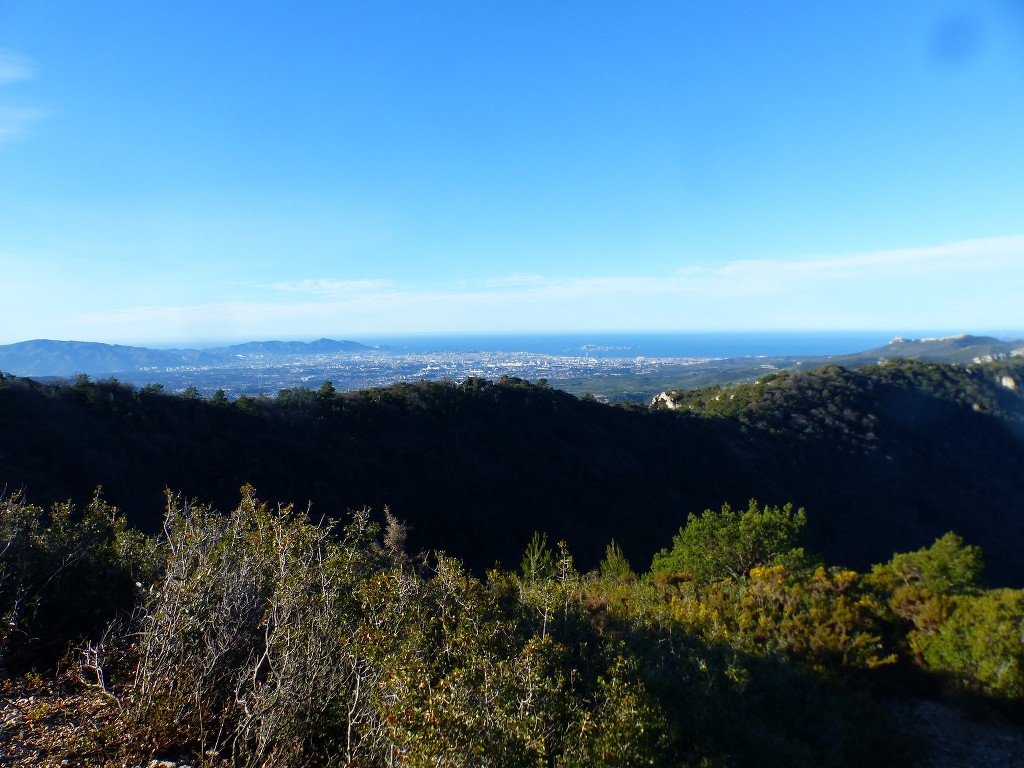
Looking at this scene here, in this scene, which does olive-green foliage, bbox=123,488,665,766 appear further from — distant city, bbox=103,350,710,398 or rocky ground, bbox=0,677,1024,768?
distant city, bbox=103,350,710,398

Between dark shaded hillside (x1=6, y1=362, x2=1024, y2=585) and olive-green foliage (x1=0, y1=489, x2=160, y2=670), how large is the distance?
9807 millimetres

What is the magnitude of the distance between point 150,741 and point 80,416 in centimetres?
1799

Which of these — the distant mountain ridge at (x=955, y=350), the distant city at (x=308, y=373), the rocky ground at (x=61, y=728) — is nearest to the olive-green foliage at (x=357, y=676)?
the rocky ground at (x=61, y=728)

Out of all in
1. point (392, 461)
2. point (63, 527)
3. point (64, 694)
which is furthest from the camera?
point (392, 461)

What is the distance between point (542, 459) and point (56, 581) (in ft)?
64.0

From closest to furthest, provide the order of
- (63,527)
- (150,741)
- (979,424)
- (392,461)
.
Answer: (150,741)
(63,527)
(392,461)
(979,424)

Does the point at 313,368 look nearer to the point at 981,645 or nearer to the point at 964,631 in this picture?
the point at 964,631

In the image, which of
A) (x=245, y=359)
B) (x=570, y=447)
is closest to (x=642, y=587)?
(x=570, y=447)

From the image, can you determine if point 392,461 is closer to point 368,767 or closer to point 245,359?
point 368,767

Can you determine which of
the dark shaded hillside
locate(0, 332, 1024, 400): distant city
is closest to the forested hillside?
the dark shaded hillside

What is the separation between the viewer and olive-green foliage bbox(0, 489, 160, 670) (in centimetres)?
491

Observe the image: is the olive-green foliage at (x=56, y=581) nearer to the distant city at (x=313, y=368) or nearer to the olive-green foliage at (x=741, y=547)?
the olive-green foliage at (x=741, y=547)

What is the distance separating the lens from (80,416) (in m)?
17.5

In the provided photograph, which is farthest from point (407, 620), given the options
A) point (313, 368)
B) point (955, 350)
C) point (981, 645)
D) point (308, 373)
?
point (955, 350)
